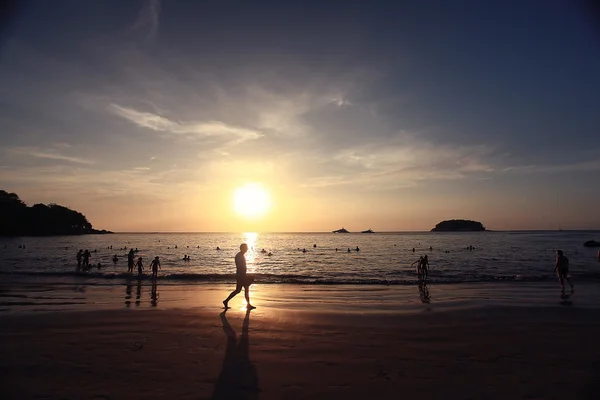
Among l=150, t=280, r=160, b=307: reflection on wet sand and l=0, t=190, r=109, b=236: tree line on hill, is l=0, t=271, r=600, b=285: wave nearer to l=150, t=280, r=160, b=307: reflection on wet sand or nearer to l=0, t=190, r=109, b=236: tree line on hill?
l=150, t=280, r=160, b=307: reflection on wet sand

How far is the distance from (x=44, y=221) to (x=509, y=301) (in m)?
209

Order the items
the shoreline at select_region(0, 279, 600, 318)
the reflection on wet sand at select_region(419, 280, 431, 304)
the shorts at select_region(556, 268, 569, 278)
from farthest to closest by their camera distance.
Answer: the shorts at select_region(556, 268, 569, 278)
the reflection on wet sand at select_region(419, 280, 431, 304)
the shoreline at select_region(0, 279, 600, 318)

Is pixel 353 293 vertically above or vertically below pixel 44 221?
below

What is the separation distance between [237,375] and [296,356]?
5.94 feet

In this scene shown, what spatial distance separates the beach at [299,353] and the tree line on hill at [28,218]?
622 feet

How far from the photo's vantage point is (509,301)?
17.3 metres

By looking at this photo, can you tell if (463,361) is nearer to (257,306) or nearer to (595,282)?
(257,306)

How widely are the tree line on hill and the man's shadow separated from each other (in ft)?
645

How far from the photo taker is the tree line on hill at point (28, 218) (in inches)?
6230

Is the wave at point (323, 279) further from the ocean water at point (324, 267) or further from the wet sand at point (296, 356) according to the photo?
the wet sand at point (296, 356)

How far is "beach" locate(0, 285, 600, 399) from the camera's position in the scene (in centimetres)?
679

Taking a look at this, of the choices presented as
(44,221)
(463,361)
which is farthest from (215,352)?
(44,221)

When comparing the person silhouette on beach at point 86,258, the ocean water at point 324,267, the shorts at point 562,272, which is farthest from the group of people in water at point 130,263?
the shorts at point 562,272

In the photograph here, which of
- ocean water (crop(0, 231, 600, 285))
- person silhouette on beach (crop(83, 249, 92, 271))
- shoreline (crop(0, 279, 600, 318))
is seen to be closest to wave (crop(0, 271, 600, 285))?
ocean water (crop(0, 231, 600, 285))
